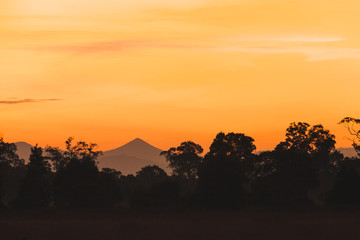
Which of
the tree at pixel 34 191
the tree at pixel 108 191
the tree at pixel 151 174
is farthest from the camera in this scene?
the tree at pixel 151 174

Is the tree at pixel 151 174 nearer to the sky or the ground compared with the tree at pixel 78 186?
nearer to the sky

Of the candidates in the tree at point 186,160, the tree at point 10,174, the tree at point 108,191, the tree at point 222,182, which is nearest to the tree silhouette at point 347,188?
the tree at point 222,182

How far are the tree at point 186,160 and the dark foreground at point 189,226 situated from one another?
96.6 m

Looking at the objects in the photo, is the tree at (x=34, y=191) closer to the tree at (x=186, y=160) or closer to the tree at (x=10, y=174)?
the tree at (x=10, y=174)

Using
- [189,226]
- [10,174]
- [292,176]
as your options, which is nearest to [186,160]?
[10,174]

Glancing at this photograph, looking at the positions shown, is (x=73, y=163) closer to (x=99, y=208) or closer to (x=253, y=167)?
Result: (x=99, y=208)

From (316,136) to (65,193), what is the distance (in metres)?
69.8

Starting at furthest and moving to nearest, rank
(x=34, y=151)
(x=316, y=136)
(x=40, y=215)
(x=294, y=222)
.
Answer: (x=316, y=136) < (x=34, y=151) < (x=40, y=215) < (x=294, y=222)

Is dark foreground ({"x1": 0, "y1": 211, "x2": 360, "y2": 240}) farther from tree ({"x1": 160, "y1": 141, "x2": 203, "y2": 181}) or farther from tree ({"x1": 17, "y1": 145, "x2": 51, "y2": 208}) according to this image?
tree ({"x1": 160, "y1": 141, "x2": 203, "y2": 181})

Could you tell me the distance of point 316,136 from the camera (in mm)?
138125

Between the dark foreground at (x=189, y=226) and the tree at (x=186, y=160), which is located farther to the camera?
the tree at (x=186, y=160)

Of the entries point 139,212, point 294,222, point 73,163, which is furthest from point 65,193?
point 294,222

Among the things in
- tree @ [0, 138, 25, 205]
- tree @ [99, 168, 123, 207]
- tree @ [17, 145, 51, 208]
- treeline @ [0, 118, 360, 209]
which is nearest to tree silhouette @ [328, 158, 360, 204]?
treeline @ [0, 118, 360, 209]

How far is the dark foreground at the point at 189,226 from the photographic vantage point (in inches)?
2311
